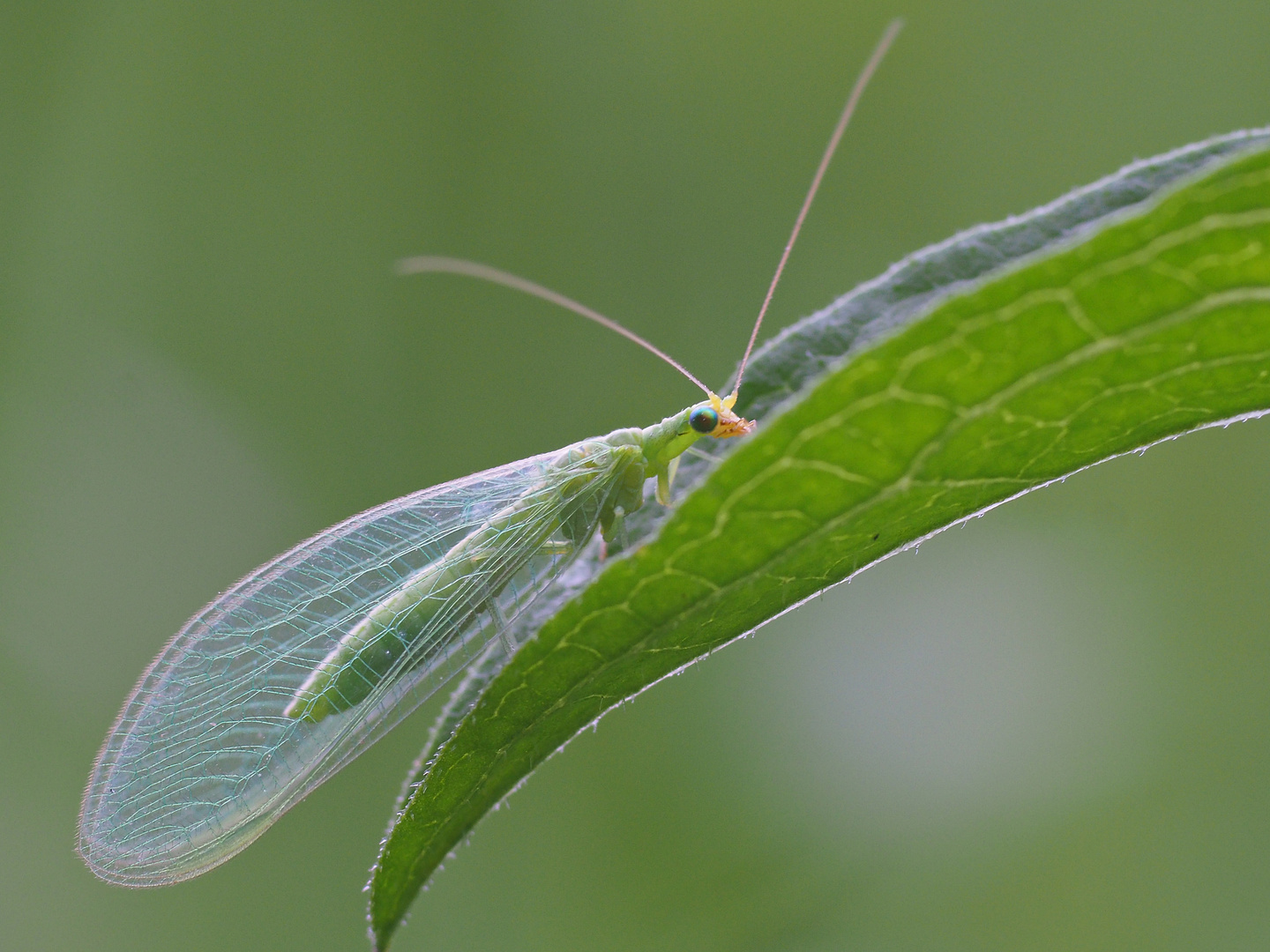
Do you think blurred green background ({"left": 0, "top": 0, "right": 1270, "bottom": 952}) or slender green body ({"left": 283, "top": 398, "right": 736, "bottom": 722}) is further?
blurred green background ({"left": 0, "top": 0, "right": 1270, "bottom": 952})

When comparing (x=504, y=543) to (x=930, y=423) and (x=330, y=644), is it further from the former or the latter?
(x=930, y=423)

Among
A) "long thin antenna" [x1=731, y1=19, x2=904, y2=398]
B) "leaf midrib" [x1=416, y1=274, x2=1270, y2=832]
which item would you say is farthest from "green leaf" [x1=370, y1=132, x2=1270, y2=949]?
"long thin antenna" [x1=731, y1=19, x2=904, y2=398]

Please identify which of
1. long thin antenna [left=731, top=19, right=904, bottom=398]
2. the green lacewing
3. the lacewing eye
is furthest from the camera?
the lacewing eye

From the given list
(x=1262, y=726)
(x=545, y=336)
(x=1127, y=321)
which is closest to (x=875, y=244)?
(x=545, y=336)

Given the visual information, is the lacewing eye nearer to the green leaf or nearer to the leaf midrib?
the green leaf

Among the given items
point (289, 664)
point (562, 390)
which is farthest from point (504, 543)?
point (562, 390)

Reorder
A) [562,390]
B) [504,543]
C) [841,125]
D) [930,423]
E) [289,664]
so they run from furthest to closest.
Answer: [562,390] < [504,543] < [289,664] < [841,125] < [930,423]

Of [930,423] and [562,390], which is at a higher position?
[562,390]

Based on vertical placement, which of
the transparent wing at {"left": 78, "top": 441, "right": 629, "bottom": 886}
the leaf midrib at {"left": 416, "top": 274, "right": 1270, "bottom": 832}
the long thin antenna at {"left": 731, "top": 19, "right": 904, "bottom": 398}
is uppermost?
the long thin antenna at {"left": 731, "top": 19, "right": 904, "bottom": 398}

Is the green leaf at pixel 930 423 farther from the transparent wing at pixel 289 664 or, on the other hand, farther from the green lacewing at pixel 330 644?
the transparent wing at pixel 289 664
